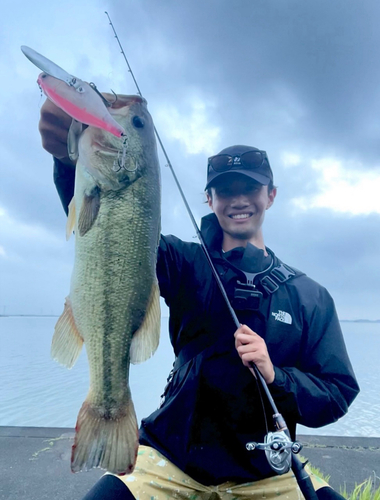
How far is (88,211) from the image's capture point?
174cm

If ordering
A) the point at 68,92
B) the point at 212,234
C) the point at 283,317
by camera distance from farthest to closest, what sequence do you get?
the point at 212,234, the point at 283,317, the point at 68,92

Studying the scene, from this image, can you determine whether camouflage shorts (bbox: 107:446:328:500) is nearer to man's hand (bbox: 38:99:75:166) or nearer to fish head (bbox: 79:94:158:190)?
fish head (bbox: 79:94:158:190)

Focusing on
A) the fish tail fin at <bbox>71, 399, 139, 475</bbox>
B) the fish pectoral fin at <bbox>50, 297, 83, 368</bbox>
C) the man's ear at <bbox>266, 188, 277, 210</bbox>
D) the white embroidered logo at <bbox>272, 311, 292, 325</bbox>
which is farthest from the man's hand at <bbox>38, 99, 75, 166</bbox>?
the man's ear at <bbox>266, 188, 277, 210</bbox>

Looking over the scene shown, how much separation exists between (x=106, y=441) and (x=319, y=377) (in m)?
1.48

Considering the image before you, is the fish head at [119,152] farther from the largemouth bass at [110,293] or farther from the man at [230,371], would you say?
the man at [230,371]

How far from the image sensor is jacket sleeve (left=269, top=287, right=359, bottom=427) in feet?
7.29

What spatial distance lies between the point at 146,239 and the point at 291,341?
4.31ft

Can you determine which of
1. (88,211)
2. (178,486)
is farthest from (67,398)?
(88,211)

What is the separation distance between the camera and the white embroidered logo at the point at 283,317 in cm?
249

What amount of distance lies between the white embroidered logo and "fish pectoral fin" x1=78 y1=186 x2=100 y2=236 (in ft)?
4.65

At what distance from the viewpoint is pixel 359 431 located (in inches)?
248

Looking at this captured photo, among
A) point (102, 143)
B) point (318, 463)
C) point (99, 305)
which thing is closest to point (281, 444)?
point (99, 305)

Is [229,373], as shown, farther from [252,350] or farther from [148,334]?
[148,334]

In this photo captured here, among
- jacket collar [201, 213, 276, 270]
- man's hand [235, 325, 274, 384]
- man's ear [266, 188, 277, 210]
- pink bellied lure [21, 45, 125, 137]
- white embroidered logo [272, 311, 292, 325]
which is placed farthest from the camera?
man's ear [266, 188, 277, 210]
